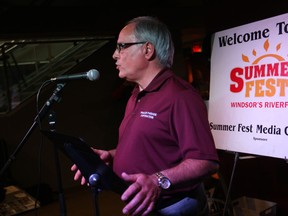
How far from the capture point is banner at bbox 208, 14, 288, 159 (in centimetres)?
209

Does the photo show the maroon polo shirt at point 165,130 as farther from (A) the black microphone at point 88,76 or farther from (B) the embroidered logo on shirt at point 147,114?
(A) the black microphone at point 88,76

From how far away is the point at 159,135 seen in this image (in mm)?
1365

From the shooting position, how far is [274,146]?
2105 mm

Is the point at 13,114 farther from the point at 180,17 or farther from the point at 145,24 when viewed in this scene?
the point at 145,24

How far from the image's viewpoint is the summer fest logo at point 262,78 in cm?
209

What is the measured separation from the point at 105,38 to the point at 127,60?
3447 mm

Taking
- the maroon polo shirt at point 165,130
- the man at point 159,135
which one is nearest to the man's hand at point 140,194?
the man at point 159,135

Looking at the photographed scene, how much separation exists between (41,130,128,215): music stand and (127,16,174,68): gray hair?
58 cm

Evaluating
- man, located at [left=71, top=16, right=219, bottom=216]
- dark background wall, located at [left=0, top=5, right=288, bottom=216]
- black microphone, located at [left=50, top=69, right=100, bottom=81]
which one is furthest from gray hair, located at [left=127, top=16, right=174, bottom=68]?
dark background wall, located at [left=0, top=5, right=288, bottom=216]

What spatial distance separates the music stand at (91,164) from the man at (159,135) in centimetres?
5

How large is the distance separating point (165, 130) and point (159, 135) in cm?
3

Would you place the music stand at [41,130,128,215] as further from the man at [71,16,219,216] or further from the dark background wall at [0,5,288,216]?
the dark background wall at [0,5,288,216]

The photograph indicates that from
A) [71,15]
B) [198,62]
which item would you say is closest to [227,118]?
[71,15]

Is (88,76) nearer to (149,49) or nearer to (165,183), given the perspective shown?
(149,49)
